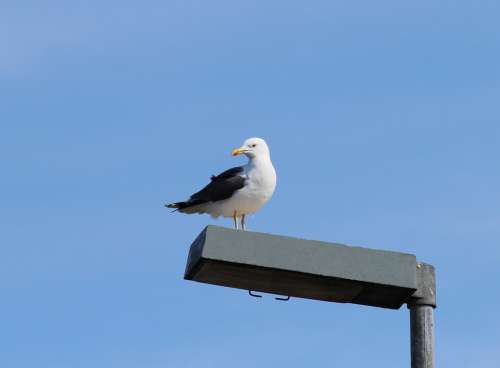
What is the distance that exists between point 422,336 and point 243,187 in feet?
14.0

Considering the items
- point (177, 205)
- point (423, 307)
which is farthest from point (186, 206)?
point (423, 307)

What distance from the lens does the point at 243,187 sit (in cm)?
984

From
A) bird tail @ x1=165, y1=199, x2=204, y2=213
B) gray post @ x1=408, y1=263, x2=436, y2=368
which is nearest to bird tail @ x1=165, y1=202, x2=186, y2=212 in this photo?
bird tail @ x1=165, y1=199, x2=204, y2=213

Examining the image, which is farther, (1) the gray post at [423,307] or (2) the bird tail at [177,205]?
(2) the bird tail at [177,205]

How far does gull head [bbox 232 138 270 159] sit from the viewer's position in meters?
10.0

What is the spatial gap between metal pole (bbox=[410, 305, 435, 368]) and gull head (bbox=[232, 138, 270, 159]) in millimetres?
4257

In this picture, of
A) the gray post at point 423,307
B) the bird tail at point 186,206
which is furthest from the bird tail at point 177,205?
the gray post at point 423,307

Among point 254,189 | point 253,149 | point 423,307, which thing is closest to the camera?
point 423,307

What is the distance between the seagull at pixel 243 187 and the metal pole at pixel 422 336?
3.94 m

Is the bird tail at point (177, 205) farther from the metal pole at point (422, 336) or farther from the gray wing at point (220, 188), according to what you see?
the metal pole at point (422, 336)

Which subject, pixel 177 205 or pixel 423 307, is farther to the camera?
pixel 177 205

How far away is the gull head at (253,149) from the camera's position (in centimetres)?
1005

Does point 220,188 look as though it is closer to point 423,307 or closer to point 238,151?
point 238,151

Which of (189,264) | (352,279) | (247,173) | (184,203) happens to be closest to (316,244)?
(352,279)
